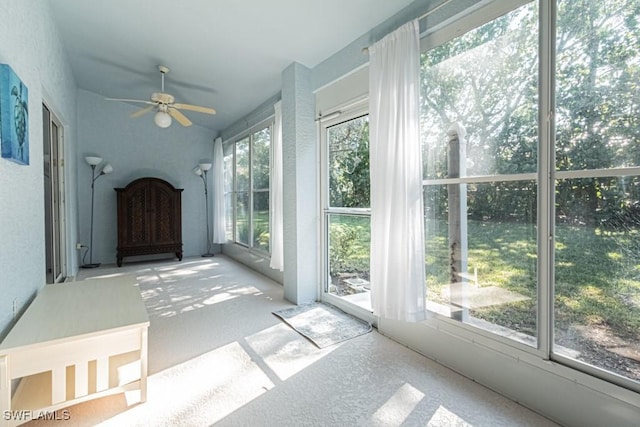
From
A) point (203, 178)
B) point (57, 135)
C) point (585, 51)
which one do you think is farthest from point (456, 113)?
point (203, 178)

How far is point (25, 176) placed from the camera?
2.11 m

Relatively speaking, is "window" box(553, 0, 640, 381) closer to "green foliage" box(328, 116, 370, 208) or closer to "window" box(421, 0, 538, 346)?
"window" box(421, 0, 538, 346)

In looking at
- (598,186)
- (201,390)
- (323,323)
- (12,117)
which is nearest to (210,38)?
(12,117)

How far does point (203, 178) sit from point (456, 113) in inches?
222

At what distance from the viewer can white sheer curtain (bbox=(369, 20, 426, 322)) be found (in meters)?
2.24

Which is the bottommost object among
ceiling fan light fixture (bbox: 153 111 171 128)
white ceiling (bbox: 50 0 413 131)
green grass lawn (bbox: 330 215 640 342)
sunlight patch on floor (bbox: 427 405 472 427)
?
sunlight patch on floor (bbox: 427 405 472 427)

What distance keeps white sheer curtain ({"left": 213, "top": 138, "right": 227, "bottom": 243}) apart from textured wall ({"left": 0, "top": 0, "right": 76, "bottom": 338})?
3.27 m

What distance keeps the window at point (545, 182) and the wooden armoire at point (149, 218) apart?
16.7ft

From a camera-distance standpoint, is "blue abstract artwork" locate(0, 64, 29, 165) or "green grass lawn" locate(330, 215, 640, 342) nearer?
"green grass lawn" locate(330, 215, 640, 342)

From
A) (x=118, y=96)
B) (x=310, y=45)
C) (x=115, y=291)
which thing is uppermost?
(x=118, y=96)

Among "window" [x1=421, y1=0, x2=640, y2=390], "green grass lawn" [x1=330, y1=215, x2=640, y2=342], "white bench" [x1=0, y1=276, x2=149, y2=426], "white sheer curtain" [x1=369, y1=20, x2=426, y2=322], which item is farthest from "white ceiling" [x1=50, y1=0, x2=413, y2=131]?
"white bench" [x1=0, y1=276, x2=149, y2=426]

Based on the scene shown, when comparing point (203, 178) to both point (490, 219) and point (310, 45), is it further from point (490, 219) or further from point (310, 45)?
point (490, 219)

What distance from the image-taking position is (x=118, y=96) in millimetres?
5547

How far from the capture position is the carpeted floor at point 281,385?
172 cm
